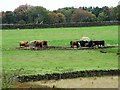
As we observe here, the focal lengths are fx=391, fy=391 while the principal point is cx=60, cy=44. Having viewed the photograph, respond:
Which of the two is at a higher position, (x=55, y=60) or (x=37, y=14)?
(x=37, y=14)

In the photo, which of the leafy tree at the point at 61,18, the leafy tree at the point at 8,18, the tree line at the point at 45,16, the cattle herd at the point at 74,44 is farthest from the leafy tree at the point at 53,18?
the cattle herd at the point at 74,44

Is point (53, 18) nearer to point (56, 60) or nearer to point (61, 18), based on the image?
point (61, 18)

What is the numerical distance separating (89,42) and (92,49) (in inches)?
56.0

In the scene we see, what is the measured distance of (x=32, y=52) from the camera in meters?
33.6

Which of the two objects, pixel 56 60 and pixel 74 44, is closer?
pixel 56 60

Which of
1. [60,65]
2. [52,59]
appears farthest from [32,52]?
[60,65]

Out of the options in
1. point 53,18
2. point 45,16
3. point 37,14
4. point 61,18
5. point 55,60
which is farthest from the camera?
point 61,18

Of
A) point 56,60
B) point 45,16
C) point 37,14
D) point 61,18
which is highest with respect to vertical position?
point 37,14

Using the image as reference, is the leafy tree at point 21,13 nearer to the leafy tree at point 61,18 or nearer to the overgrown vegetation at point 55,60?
the leafy tree at point 61,18

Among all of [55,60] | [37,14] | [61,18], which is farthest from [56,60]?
[61,18]

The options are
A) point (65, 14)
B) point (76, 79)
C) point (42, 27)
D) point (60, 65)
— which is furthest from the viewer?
point (65, 14)

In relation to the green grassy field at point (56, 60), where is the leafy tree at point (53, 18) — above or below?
above

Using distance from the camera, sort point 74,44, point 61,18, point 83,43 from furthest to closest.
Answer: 1. point 61,18
2. point 83,43
3. point 74,44

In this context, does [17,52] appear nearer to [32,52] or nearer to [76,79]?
[32,52]
